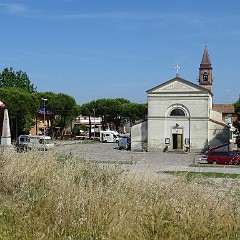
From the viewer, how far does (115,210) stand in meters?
6.38

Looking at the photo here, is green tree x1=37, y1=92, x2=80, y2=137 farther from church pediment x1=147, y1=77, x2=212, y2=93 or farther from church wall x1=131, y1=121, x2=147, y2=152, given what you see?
church pediment x1=147, y1=77, x2=212, y2=93

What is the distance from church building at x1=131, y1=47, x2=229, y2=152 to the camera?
5144 centimetres

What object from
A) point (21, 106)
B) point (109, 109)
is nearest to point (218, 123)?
point (21, 106)

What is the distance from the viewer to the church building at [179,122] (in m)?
51.4

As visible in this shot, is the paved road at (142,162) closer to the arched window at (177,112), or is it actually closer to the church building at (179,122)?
the church building at (179,122)

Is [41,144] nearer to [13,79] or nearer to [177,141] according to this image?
[177,141]

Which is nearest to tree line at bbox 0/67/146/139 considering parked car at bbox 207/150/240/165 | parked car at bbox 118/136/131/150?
parked car at bbox 118/136/131/150

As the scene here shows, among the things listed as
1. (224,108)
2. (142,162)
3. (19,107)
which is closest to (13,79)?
(19,107)

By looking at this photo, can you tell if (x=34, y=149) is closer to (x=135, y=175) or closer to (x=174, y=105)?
(x=135, y=175)

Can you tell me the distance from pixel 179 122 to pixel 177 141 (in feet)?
7.81

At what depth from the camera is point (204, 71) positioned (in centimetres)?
6662

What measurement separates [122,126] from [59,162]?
84.4m

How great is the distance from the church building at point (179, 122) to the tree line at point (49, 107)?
17451mm

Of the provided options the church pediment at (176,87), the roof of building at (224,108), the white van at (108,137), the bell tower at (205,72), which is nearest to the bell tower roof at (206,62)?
the bell tower at (205,72)
